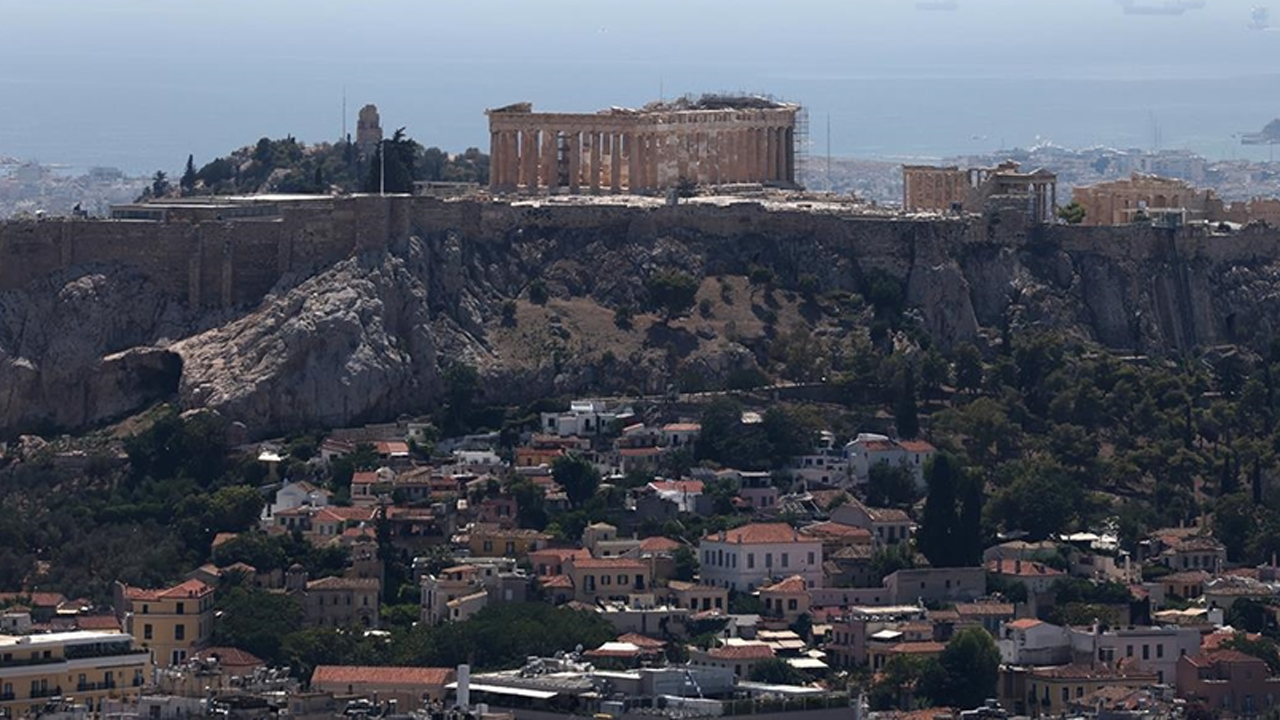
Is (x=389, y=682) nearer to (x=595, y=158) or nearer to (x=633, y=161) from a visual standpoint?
(x=633, y=161)

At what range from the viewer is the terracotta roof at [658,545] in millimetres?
92312

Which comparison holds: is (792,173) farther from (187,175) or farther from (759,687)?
(759,687)

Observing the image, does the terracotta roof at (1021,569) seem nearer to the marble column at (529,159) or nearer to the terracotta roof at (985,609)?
the terracotta roof at (985,609)

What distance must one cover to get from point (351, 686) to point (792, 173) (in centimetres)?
4035

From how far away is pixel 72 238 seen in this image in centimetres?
10406

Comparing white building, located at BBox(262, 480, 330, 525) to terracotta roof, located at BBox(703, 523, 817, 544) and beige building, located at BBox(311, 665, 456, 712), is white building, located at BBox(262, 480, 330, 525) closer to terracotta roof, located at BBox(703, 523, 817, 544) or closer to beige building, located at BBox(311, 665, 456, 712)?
terracotta roof, located at BBox(703, 523, 817, 544)

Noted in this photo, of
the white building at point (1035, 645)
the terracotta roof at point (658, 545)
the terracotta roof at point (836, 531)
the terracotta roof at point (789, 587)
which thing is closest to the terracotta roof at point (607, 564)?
the terracotta roof at point (658, 545)

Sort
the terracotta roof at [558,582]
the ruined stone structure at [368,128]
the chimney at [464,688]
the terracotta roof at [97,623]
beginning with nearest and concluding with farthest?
the chimney at [464,688] < the terracotta roof at [97,623] < the terracotta roof at [558,582] < the ruined stone structure at [368,128]

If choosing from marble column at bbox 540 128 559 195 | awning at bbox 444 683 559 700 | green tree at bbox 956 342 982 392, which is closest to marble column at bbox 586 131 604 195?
marble column at bbox 540 128 559 195

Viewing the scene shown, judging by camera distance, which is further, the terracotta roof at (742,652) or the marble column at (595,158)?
the marble column at (595,158)

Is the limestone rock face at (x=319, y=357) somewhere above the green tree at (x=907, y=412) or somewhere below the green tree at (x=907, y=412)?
above

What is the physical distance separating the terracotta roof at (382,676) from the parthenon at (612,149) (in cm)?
3324

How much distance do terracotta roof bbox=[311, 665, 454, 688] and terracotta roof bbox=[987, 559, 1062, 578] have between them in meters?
15.2

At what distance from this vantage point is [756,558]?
91562 millimetres
